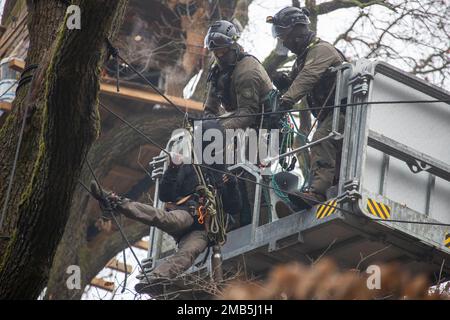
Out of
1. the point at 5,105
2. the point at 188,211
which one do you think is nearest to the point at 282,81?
the point at 188,211

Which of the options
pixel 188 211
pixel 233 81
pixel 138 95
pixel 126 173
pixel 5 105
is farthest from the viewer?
pixel 126 173

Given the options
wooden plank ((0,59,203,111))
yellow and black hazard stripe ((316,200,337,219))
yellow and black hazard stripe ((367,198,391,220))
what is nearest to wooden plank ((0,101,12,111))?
wooden plank ((0,59,203,111))

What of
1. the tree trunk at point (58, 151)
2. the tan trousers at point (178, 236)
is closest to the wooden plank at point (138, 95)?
the tan trousers at point (178, 236)

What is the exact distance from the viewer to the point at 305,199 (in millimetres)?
11352

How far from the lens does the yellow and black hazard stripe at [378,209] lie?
11193 millimetres

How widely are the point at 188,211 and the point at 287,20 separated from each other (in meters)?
2.05

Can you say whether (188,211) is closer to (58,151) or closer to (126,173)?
(58,151)

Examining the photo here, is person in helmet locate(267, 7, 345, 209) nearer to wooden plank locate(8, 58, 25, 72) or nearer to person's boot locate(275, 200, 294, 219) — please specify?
person's boot locate(275, 200, 294, 219)

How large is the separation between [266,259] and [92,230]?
965cm

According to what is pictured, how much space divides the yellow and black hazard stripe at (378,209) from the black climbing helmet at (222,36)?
2447mm

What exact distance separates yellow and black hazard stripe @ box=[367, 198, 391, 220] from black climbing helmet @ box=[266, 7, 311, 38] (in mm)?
2176

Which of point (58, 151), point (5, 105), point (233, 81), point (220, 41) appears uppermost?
point (5, 105)

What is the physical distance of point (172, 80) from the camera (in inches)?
794

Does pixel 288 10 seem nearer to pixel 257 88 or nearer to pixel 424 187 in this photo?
pixel 257 88
